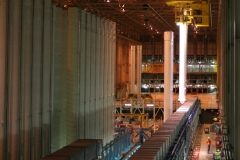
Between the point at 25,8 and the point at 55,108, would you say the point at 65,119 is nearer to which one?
the point at 55,108

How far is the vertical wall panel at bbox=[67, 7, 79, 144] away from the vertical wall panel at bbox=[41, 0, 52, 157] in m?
3.45

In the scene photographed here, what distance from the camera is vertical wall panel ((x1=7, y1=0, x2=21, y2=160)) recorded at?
15633 mm

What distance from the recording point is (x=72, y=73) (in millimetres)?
22484

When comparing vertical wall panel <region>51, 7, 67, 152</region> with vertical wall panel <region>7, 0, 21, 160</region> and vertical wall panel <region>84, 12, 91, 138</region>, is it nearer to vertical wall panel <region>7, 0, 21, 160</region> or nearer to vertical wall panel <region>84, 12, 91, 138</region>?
vertical wall panel <region>84, 12, 91, 138</region>

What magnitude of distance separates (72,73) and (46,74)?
153 inches

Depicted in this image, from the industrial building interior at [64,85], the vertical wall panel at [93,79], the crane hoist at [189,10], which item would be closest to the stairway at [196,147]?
the industrial building interior at [64,85]

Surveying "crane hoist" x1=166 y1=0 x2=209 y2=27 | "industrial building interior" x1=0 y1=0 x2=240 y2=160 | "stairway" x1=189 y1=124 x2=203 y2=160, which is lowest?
"stairway" x1=189 y1=124 x2=203 y2=160

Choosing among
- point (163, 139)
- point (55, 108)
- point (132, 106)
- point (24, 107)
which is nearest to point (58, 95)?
point (55, 108)

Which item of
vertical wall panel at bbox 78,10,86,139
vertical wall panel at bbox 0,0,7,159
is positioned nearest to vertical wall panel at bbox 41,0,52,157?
vertical wall panel at bbox 0,0,7,159

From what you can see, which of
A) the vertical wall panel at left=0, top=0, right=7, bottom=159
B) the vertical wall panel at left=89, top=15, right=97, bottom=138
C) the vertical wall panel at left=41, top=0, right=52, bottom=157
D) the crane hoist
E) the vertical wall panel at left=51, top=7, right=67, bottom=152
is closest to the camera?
the vertical wall panel at left=0, top=0, right=7, bottom=159

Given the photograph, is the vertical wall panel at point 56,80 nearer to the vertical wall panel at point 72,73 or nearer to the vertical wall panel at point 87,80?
the vertical wall panel at point 72,73

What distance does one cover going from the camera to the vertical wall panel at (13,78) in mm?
15633

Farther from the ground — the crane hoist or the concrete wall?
the crane hoist

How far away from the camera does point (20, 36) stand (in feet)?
53.5
